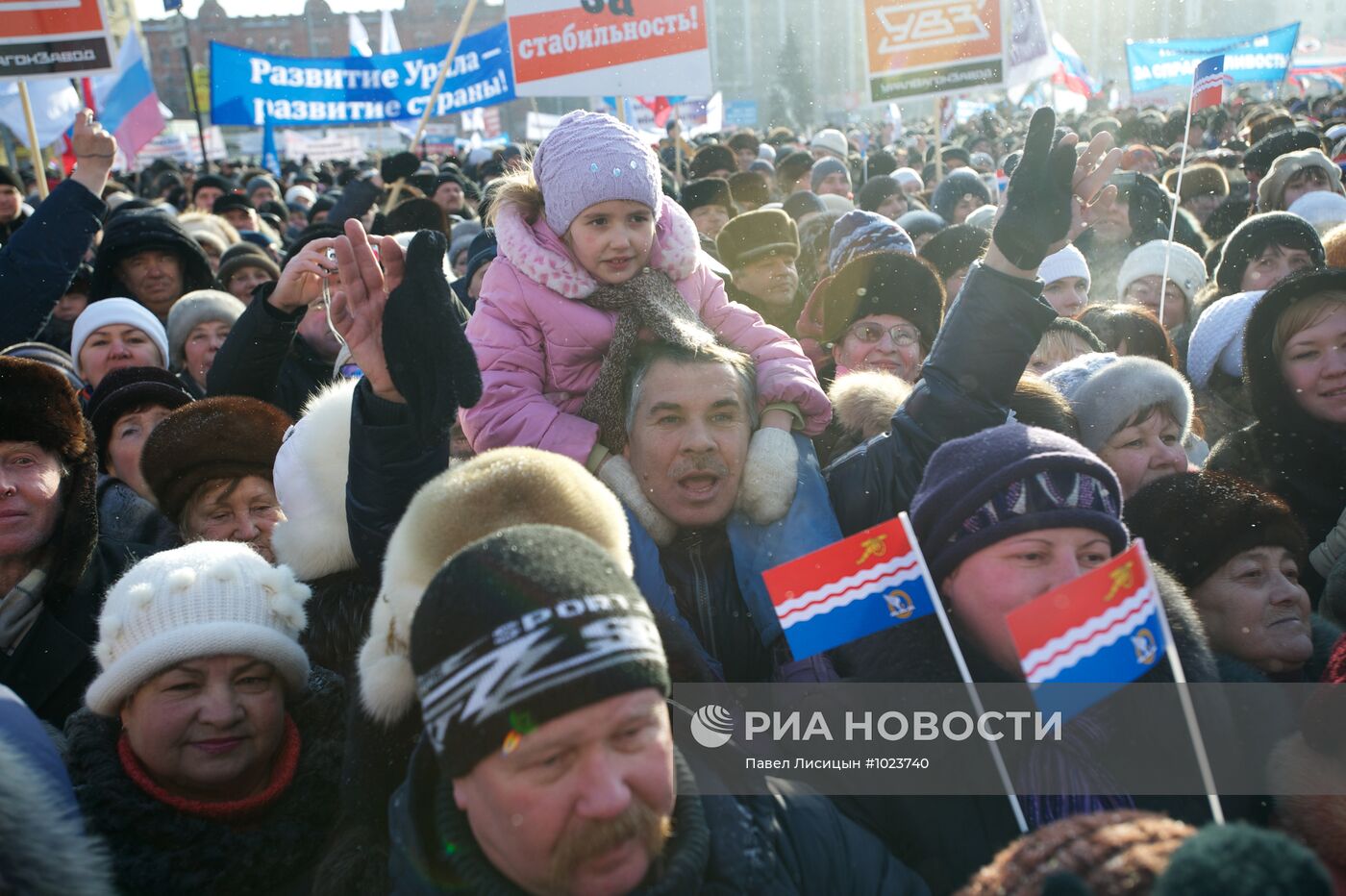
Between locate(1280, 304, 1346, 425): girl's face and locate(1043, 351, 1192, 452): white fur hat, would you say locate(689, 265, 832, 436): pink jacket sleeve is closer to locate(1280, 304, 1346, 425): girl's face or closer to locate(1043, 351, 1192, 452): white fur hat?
locate(1043, 351, 1192, 452): white fur hat

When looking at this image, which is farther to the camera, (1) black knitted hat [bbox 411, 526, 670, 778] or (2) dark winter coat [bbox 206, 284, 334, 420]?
(2) dark winter coat [bbox 206, 284, 334, 420]

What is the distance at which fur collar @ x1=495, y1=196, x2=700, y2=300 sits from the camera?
2.57m

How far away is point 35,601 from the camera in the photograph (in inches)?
97.0

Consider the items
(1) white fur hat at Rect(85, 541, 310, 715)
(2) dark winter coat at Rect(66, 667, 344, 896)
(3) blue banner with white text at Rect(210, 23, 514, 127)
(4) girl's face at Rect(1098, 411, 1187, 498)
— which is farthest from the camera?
(3) blue banner with white text at Rect(210, 23, 514, 127)

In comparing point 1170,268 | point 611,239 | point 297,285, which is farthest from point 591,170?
point 1170,268

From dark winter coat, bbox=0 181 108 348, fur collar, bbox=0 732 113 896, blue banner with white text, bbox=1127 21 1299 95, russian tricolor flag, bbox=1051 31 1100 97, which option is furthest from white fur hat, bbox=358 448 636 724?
blue banner with white text, bbox=1127 21 1299 95

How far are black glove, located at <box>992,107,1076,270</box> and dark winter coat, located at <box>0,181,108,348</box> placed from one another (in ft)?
9.94

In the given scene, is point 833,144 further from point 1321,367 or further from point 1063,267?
point 1321,367

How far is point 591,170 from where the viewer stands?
261 centimetres

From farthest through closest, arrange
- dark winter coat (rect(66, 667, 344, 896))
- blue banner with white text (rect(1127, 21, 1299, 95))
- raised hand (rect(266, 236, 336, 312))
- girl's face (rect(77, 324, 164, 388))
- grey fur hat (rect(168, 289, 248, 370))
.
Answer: blue banner with white text (rect(1127, 21, 1299, 95))
grey fur hat (rect(168, 289, 248, 370))
girl's face (rect(77, 324, 164, 388))
raised hand (rect(266, 236, 336, 312))
dark winter coat (rect(66, 667, 344, 896))

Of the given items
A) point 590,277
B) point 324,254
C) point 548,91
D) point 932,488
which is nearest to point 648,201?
point 590,277

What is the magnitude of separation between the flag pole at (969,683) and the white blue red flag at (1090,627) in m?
0.15

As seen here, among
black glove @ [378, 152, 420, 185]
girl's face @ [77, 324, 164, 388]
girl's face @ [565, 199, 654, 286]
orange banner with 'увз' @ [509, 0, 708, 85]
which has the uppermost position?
orange banner with 'увз' @ [509, 0, 708, 85]

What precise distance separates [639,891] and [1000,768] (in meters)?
0.65
